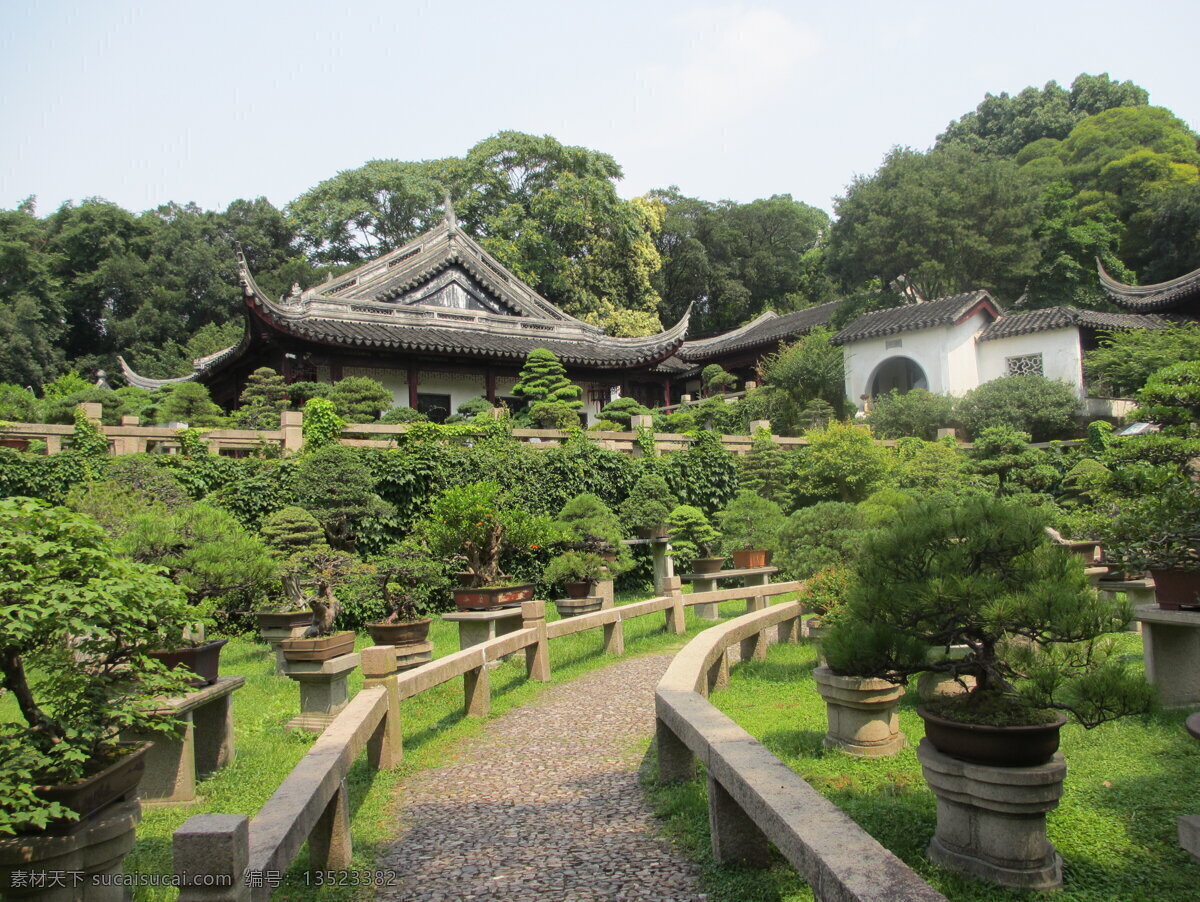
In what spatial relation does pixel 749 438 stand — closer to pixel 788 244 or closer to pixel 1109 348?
pixel 1109 348

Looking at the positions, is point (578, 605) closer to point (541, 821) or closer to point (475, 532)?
point (475, 532)

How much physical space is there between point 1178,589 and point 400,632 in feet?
17.6

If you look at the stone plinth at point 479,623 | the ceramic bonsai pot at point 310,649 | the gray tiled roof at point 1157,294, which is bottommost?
the stone plinth at point 479,623

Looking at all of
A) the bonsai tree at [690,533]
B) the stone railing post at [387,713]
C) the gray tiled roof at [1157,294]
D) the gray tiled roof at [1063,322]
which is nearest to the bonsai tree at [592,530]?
the bonsai tree at [690,533]

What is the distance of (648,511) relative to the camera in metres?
12.0

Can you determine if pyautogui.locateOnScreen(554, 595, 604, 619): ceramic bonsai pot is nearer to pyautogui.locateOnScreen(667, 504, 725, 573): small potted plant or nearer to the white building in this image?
pyautogui.locateOnScreen(667, 504, 725, 573): small potted plant

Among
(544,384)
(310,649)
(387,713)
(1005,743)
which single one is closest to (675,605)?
(310,649)

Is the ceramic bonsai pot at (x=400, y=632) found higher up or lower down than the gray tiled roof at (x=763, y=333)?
lower down

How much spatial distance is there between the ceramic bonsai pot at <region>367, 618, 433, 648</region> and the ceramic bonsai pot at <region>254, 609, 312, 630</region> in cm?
142

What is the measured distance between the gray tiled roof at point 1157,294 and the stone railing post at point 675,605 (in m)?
18.1

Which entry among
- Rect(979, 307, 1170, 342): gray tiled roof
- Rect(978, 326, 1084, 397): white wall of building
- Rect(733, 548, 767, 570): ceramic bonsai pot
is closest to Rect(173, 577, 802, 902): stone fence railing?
Rect(733, 548, 767, 570): ceramic bonsai pot

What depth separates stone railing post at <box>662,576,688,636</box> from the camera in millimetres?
9180

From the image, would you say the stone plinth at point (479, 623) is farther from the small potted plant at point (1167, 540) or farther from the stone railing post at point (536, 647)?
the small potted plant at point (1167, 540)

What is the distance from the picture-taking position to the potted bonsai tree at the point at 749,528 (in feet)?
37.7
